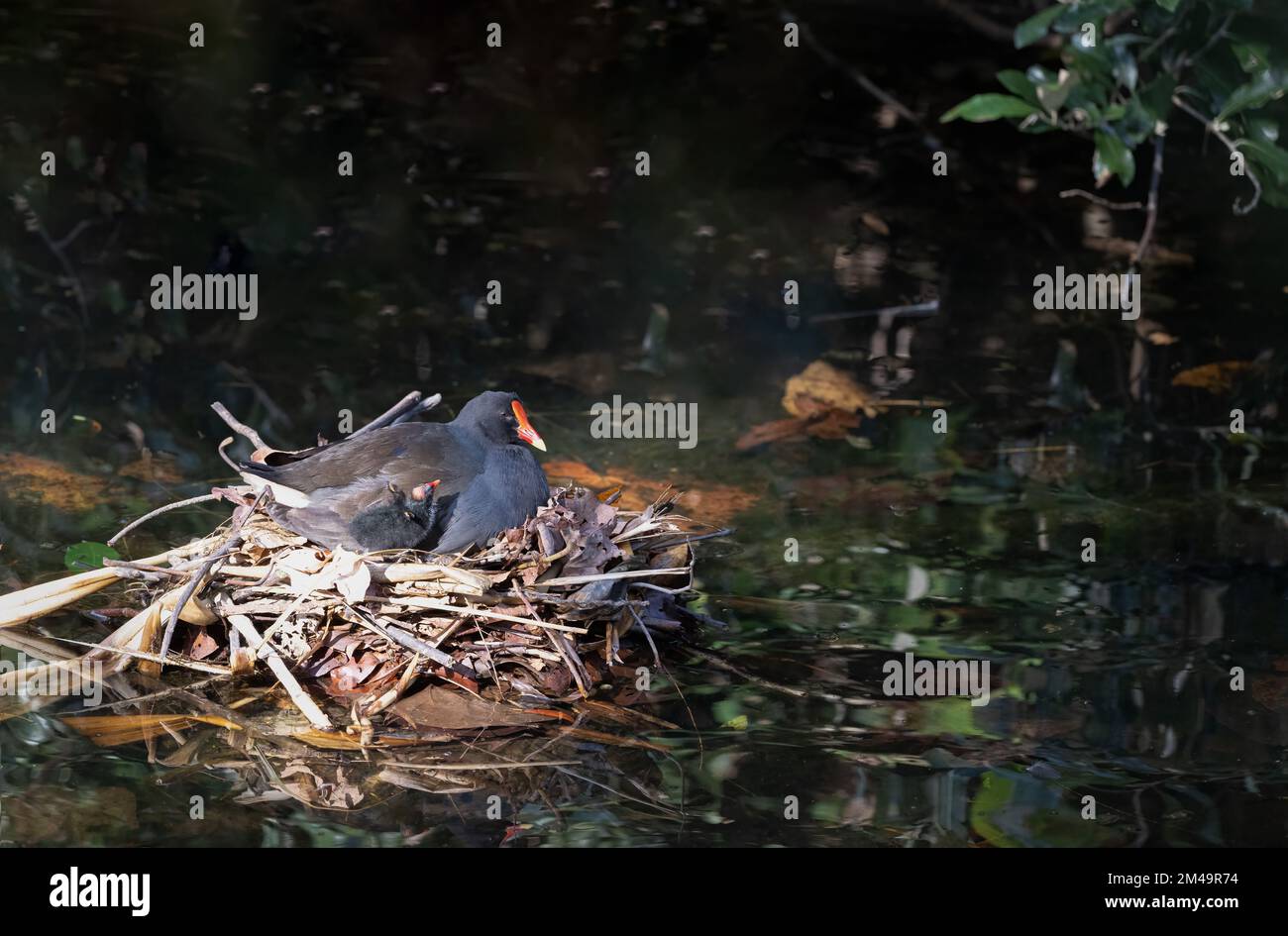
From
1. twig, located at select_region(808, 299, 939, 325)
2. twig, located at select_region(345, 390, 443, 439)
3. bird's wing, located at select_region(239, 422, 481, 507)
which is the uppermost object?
twig, located at select_region(808, 299, 939, 325)

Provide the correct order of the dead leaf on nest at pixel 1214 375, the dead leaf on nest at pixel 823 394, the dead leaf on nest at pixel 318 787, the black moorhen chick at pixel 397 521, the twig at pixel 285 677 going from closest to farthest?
the dead leaf on nest at pixel 318 787
the twig at pixel 285 677
the black moorhen chick at pixel 397 521
the dead leaf on nest at pixel 823 394
the dead leaf on nest at pixel 1214 375

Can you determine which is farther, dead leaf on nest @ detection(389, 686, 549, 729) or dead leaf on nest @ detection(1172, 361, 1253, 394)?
dead leaf on nest @ detection(1172, 361, 1253, 394)

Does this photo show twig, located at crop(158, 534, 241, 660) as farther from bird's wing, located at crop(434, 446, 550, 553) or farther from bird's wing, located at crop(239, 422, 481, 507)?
bird's wing, located at crop(434, 446, 550, 553)

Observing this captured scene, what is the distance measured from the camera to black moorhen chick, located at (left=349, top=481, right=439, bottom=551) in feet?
14.3

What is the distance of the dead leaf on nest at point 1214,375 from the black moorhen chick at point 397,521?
4.00 meters

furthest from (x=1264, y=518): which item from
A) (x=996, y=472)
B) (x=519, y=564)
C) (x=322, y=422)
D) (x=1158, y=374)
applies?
(x=322, y=422)

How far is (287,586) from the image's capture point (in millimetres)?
4395

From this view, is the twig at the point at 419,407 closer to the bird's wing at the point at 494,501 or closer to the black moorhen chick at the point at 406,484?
the black moorhen chick at the point at 406,484

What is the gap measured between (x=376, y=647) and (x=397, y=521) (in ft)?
1.12

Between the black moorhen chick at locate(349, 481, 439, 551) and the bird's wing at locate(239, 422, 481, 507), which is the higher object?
the bird's wing at locate(239, 422, 481, 507)

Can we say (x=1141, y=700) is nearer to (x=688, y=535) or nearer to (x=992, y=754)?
(x=992, y=754)

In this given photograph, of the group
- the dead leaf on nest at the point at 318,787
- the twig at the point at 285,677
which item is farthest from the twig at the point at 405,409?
the dead leaf on nest at the point at 318,787

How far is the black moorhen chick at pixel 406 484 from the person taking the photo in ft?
14.6

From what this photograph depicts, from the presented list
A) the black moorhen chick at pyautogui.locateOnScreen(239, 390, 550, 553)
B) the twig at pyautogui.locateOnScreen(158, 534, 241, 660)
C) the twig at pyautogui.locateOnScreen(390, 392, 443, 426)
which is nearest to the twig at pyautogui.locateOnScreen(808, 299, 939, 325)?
the twig at pyautogui.locateOnScreen(390, 392, 443, 426)
